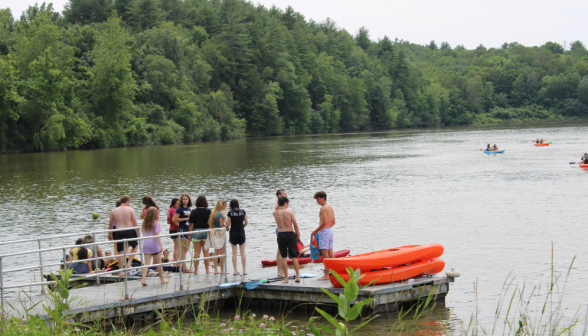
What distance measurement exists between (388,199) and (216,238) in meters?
19.2

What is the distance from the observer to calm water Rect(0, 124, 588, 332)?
53.6 feet

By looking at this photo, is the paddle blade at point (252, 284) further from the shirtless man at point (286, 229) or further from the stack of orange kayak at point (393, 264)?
the stack of orange kayak at point (393, 264)

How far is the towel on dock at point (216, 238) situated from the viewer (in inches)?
450

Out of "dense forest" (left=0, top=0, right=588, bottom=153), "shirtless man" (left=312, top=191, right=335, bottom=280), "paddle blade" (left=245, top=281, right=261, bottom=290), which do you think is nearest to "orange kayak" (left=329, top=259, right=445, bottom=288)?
"shirtless man" (left=312, top=191, right=335, bottom=280)

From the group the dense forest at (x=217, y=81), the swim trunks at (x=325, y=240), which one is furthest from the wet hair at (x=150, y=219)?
the dense forest at (x=217, y=81)

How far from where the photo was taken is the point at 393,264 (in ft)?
38.1

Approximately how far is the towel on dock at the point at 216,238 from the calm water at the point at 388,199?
452 cm

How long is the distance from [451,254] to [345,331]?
14795 millimetres

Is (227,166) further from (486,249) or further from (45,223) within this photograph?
(486,249)

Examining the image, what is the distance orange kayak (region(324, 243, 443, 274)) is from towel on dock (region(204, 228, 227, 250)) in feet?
7.23

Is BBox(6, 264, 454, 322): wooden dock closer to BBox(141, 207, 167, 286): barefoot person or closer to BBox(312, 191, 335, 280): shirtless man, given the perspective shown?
BBox(141, 207, 167, 286): barefoot person

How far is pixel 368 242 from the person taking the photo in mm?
19438

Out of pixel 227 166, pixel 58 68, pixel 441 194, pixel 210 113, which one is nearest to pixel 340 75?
pixel 210 113

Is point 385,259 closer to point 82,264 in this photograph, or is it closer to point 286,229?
point 286,229
